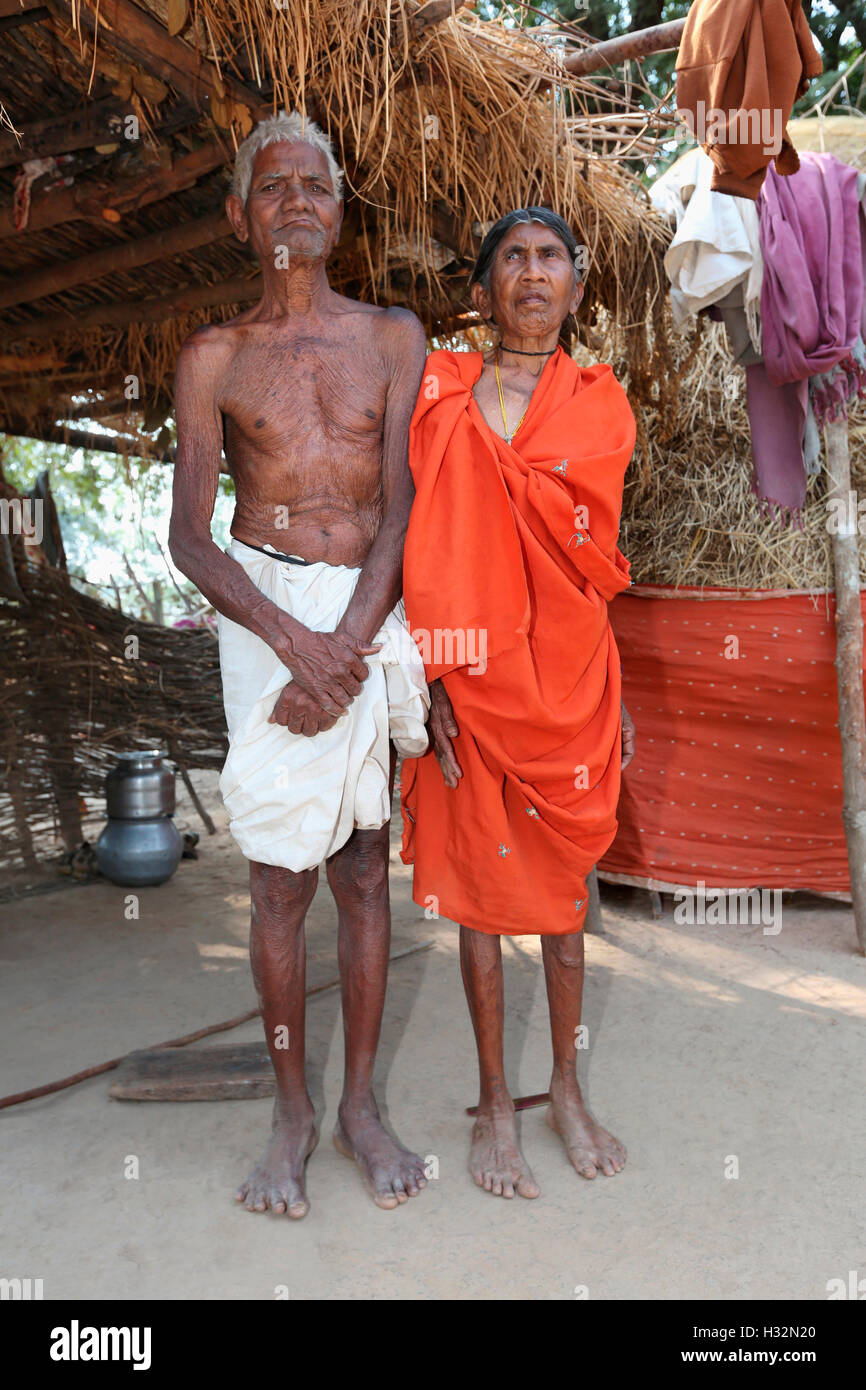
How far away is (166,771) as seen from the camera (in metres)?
5.38

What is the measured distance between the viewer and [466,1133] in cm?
266

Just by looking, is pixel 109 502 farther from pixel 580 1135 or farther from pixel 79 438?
pixel 580 1135

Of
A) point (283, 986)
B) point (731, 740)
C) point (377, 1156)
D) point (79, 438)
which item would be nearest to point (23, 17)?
point (283, 986)

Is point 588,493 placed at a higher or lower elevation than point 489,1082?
higher

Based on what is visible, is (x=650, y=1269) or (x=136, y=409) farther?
(x=136, y=409)

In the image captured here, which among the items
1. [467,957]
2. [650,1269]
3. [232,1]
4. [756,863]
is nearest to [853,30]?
[756,863]

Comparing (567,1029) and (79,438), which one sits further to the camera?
(79,438)

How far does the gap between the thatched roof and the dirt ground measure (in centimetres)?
246

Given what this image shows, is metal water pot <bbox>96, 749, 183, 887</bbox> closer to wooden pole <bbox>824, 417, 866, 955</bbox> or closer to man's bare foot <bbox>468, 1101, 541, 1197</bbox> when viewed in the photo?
man's bare foot <bbox>468, 1101, 541, 1197</bbox>

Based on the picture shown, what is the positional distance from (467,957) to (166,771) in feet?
10.4

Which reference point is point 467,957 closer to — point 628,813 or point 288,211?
point 288,211

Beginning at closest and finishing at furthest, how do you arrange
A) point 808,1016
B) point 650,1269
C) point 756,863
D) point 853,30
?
point 650,1269, point 808,1016, point 756,863, point 853,30

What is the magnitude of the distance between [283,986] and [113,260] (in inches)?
103

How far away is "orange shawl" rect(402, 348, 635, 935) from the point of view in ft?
7.81
